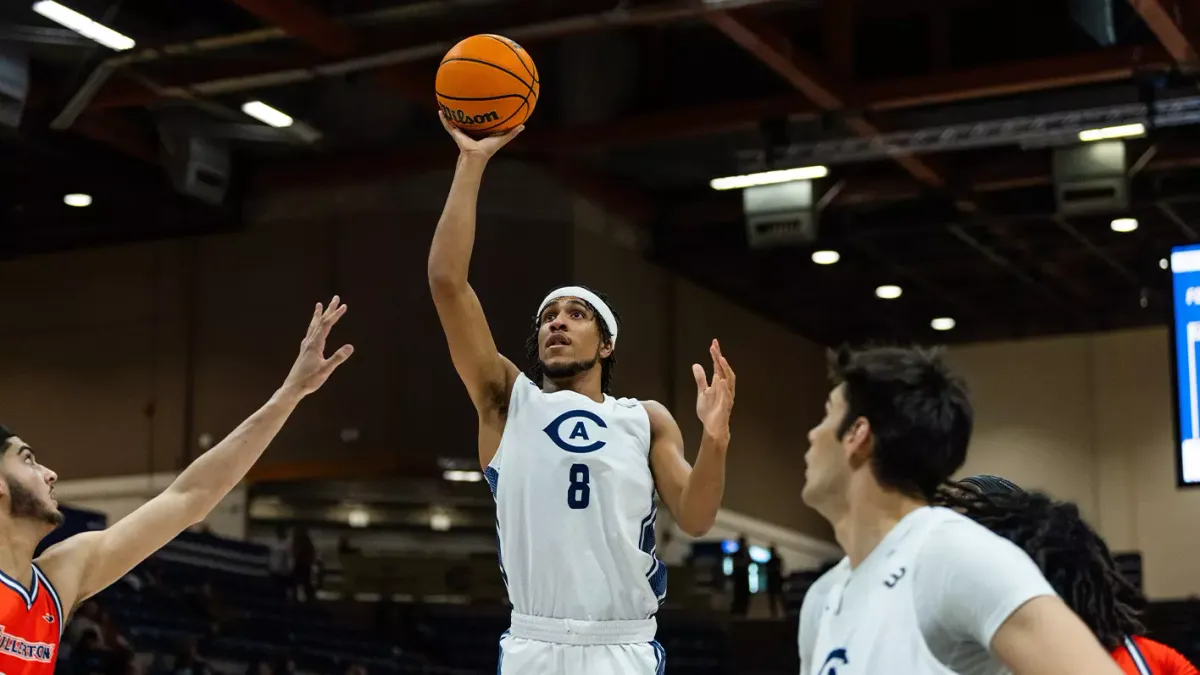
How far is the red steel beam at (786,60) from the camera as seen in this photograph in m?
12.3

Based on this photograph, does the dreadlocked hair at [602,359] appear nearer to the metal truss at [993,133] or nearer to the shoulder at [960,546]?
the shoulder at [960,546]

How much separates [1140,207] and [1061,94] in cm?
278

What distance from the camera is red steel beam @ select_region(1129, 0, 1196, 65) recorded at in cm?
1175

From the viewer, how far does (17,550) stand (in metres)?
4.69

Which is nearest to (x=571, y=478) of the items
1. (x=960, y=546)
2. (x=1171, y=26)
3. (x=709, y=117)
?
(x=960, y=546)

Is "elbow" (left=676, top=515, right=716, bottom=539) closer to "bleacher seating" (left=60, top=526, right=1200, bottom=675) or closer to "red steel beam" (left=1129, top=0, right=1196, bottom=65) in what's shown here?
"red steel beam" (left=1129, top=0, right=1196, bottom=65)

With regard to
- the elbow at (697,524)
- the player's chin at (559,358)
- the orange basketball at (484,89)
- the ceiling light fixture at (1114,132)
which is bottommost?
the elbow at (697,524)

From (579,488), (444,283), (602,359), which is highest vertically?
(444,283)

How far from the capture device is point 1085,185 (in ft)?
48.1

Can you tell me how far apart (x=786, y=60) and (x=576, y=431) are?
8.62m

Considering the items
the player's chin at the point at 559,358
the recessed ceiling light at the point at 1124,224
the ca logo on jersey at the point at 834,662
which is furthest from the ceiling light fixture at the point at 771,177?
the ca logo on jersey at the point at 834,662

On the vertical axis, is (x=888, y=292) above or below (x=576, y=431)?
above

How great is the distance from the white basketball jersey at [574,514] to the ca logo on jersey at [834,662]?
80.9 inches

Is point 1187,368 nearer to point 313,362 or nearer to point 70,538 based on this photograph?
point 313,362
